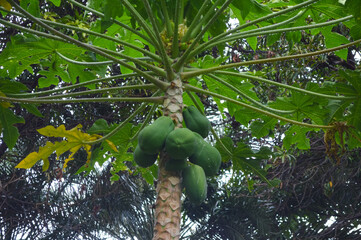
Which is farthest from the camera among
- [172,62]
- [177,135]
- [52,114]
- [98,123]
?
[52,114]

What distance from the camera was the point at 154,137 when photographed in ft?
5.45

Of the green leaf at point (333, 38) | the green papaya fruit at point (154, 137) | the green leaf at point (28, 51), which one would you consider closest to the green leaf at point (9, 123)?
the green leaf at point (28, 51)

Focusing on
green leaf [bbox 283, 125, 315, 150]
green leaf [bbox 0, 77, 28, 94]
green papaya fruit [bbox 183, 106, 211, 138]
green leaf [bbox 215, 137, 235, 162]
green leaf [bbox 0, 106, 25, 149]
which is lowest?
green papaya fruit [bbox 183, 106, 211, 138]

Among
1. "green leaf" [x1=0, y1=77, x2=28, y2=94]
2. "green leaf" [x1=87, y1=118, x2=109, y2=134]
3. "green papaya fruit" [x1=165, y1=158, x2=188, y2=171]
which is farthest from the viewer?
"green leaf" [x1=87, y1=118, x2=109, y2=134]

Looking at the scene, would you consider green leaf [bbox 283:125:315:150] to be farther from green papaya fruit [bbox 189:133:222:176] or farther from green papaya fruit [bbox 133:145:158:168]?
green papaya fruit [bbox 133:145:158:168]

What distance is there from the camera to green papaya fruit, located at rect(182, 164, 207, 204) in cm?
171

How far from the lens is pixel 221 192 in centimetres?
735

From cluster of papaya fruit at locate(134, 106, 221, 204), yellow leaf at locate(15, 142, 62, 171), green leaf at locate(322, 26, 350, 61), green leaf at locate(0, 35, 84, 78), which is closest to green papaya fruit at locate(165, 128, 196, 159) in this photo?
cluster of papaya fruit at locate(134, 106, 221, 204)

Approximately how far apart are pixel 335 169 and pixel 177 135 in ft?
14.2

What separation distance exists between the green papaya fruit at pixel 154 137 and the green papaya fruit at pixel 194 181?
138mm

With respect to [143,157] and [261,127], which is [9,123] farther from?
[261,127]

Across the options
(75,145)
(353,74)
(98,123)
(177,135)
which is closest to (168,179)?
(177,135)

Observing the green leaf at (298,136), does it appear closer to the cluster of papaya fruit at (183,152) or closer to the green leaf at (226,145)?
the green leaf at (226,145)

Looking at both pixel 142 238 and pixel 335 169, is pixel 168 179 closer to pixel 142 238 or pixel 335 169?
pixel 335 169
